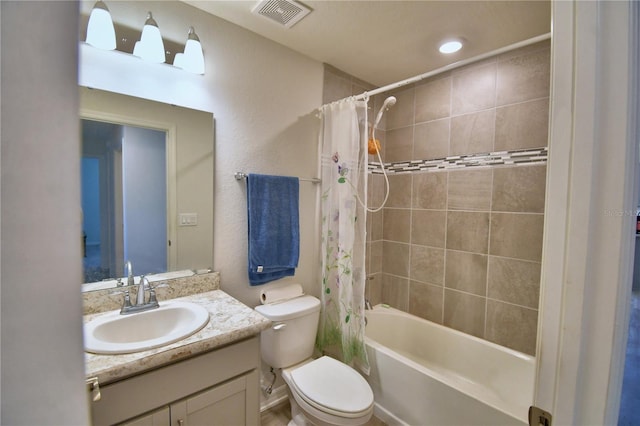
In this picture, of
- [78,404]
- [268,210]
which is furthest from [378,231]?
[78,404]

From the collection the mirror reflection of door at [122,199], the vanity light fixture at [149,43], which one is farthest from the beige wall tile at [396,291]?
the vanity light fixture at [149,43]

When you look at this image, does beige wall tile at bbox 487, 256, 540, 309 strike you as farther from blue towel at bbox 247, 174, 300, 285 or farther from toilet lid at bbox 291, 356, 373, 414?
blue towel at bbox 247, 174, 300, 285

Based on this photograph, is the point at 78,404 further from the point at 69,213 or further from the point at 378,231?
the point at 378,231

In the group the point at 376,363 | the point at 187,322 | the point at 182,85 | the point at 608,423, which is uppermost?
the point at 182,85

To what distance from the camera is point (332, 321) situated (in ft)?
6.51

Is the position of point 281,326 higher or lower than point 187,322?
lower

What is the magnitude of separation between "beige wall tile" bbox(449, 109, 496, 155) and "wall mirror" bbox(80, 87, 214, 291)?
1.74 metres

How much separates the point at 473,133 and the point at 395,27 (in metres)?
0.93

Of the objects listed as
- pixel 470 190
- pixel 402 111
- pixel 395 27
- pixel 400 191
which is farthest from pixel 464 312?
pixel 395 27

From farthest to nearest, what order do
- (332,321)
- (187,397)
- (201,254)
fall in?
(332,321)
(201,254)
(187,397)

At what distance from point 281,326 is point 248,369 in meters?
0.37

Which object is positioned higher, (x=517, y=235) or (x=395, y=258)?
→ (x=517, y=235)

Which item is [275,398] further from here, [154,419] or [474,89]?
[474,89]

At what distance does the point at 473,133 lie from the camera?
2039 mm
